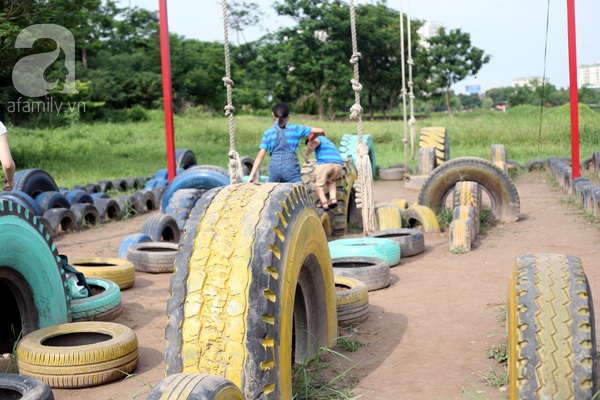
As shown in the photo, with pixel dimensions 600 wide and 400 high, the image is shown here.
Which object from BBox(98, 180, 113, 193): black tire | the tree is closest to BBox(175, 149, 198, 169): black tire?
BBox(98, 180, 113, 193): black tire

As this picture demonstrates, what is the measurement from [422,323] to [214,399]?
2.65 m

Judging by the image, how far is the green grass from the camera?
56.9ft

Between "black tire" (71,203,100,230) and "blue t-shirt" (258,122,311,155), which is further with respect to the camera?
"black tire" (71,203,100,230)

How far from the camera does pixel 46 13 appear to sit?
1600 cm

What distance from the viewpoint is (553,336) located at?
2709 mm

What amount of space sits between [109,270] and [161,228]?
6.66ft

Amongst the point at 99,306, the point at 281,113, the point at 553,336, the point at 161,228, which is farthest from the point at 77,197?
the point at 553,336

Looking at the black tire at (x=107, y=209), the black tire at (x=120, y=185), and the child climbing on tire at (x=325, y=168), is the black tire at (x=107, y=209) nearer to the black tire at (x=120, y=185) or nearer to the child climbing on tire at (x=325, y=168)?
the black tire at (x=120, y=185)

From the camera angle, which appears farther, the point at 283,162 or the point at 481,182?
the point at 481,182

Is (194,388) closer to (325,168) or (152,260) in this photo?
(152,260)

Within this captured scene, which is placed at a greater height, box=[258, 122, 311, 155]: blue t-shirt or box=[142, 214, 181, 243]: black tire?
box=[258, 122, 311, 155]: blue t-shirt

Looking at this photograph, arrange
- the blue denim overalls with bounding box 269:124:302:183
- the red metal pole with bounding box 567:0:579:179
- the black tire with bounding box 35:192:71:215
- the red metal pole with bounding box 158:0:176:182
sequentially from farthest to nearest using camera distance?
the red metal pole with bounding box 158:0:176:182 → the red metal pole with bounding box 567:0:579:179 → the black tire with bounding box 35:192:71:215 → the blue denim overalls with bounding box 269:124:302:183

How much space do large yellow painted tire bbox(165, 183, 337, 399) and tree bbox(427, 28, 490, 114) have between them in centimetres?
4289

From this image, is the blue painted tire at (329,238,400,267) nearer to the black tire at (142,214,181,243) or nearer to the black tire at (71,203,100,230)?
the black tire at (142,214,181,243)
